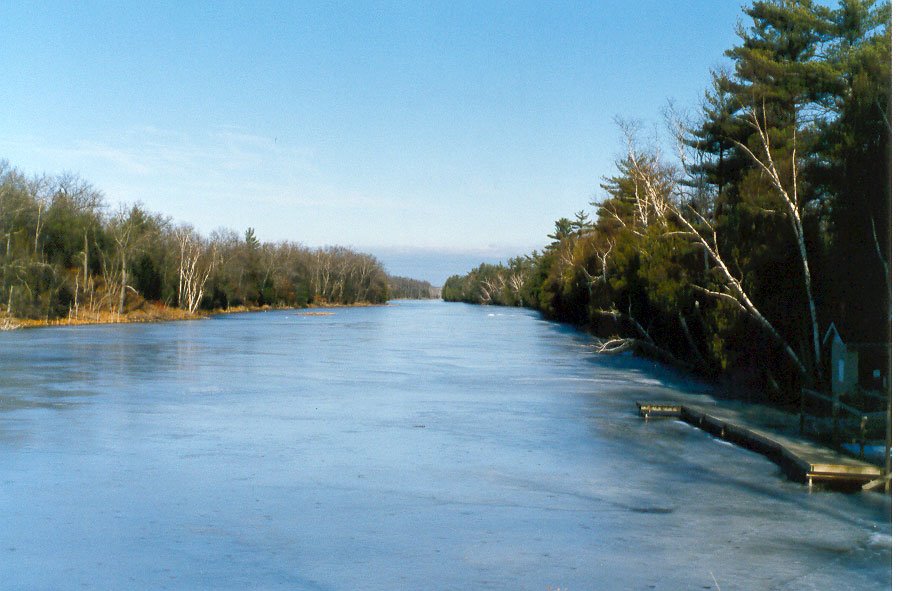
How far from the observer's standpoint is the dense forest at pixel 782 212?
17562mm

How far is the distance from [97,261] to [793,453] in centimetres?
6002

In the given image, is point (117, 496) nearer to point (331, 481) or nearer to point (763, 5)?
point (331, 481)

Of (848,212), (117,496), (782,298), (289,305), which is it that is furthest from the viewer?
(289,305)

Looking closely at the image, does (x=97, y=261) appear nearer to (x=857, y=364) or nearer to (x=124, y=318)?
(x=124, y=318)

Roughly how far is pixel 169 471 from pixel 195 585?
16.8 feet

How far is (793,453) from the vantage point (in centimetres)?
1360

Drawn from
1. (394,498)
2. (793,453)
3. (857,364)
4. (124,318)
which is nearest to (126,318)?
(124,318)

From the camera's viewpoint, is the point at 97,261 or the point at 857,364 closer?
the point at 857,364

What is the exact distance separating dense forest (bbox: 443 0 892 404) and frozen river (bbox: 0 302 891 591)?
359cm

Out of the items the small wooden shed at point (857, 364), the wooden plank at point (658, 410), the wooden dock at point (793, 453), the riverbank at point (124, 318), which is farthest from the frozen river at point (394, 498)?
the riverbank at point (124, 318)

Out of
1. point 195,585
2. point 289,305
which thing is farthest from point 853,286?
point 289,305

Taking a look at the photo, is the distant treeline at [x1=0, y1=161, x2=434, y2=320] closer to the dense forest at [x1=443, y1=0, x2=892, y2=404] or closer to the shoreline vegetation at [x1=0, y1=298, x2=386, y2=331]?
the shoreline vegetation at [x1=0, y1=298, x2=386, y2=331]

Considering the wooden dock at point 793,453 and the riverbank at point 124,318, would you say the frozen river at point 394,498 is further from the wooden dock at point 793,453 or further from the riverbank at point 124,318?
the riverbank at point 124,318

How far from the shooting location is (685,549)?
9.20 meters
